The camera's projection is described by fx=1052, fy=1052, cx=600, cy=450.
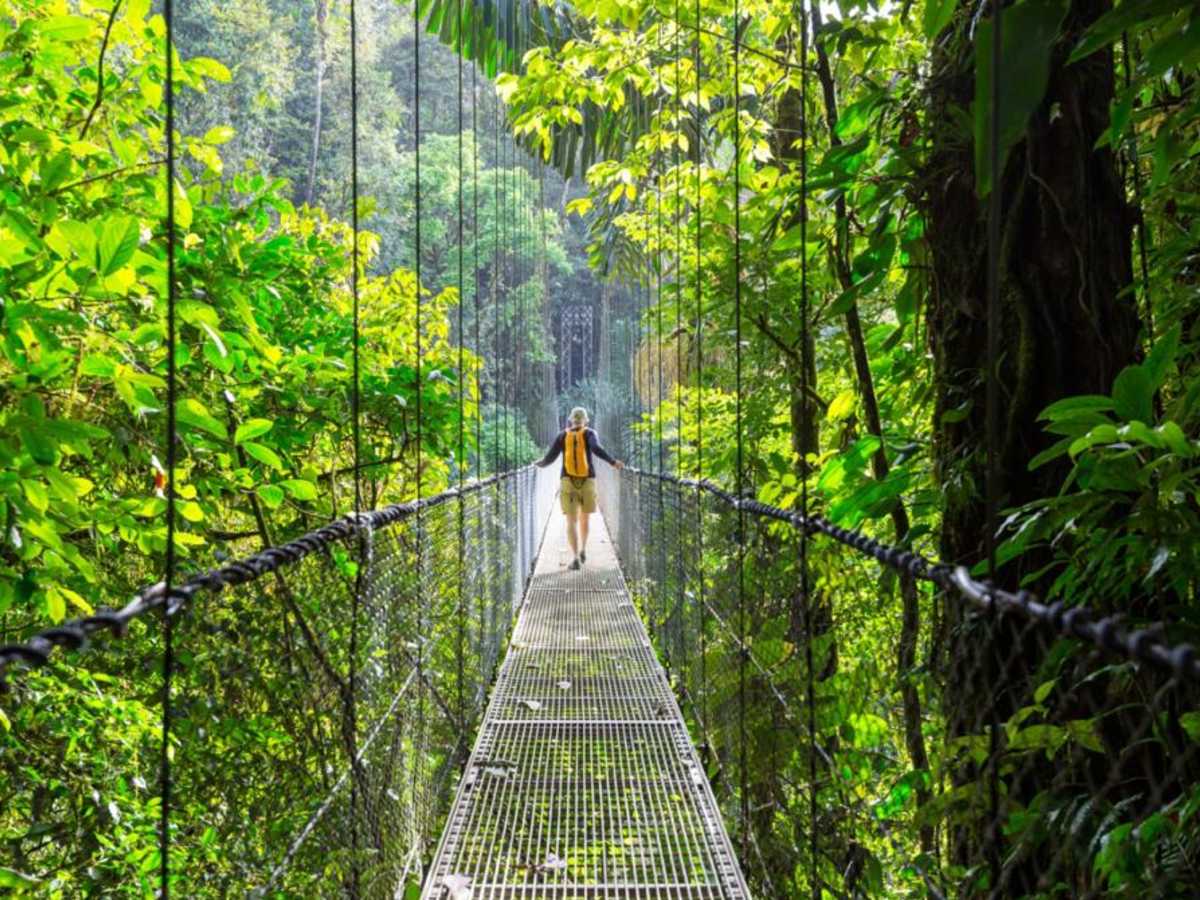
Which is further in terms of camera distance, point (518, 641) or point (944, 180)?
point (518, 641)

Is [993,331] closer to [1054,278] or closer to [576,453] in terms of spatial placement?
[1054,278]

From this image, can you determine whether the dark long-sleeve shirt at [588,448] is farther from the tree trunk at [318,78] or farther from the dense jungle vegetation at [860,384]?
the tree trunk at [318,78]

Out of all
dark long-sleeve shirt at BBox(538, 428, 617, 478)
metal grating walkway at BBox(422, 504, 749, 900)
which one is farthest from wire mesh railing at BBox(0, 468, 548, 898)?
dark long-sleeve shirt at BBox(538, 428, 617, 478)

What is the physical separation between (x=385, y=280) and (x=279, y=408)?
55.9 inches

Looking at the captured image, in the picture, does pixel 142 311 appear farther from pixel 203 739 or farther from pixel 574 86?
pixel 574 86

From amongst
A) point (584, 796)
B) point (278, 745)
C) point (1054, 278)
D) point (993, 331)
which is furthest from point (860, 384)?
point (993, 331)

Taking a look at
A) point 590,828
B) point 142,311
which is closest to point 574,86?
point 142,311

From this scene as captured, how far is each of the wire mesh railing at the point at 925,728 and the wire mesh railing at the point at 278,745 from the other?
55 centimetres

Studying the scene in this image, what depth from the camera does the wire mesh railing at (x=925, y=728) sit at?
0.69 metres

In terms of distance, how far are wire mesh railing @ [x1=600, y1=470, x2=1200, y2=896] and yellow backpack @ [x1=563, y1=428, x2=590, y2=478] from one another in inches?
92.8

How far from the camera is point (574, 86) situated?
2543mm

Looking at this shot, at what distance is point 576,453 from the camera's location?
562 cm

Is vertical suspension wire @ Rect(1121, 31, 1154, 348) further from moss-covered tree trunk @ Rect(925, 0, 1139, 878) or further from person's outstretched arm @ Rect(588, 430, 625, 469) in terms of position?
person's outstretched arm @ Rect(588, 430, 625, 469)

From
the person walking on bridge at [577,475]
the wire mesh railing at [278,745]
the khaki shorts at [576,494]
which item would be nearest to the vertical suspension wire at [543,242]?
the person walking on bridge at [577,475]
